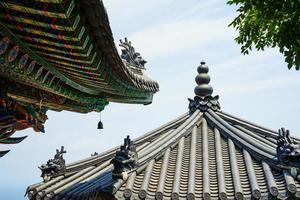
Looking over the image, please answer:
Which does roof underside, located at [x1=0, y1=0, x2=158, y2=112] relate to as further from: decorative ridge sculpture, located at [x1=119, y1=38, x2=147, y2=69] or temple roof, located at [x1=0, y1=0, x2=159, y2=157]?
decorative ridge sculpture, located at [x1=119, y1=38, x2=147, y2=69]

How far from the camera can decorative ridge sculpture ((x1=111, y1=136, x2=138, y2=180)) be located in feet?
19.9


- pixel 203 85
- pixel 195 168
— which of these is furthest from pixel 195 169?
pixel 203 85

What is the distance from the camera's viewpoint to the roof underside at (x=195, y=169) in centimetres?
586

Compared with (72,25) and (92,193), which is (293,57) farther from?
(92,193)

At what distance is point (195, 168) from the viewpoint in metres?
6.76

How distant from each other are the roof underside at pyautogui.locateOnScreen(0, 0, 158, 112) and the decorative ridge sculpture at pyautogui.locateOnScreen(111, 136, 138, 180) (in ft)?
3.24

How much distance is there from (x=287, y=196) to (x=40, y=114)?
3796mm

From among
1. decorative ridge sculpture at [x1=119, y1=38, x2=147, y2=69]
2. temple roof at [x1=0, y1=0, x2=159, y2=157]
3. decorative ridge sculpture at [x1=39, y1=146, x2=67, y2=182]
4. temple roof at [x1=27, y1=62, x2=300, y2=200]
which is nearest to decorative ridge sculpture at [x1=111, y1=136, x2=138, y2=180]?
temple roof at [x1=27, y1=62, x2=300, y2=200]

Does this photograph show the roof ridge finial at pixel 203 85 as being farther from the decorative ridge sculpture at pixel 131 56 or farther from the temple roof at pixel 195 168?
the decorative ridge sculpture at pixel 131 56

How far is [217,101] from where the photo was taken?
31.8ft

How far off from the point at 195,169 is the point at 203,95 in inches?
132

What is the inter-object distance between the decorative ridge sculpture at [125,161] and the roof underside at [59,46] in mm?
989

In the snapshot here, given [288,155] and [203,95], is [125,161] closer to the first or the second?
[288,155]

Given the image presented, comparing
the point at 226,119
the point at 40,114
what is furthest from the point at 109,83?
the point at 226,119
